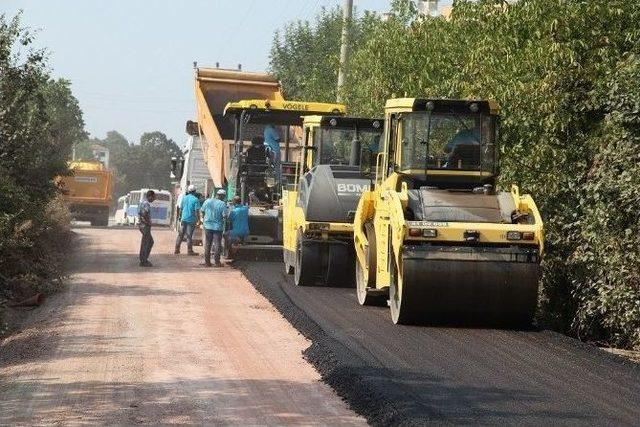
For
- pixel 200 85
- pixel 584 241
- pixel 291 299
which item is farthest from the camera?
pixel 200 85

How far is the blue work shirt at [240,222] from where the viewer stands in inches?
965

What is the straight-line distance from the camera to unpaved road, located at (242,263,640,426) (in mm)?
9547

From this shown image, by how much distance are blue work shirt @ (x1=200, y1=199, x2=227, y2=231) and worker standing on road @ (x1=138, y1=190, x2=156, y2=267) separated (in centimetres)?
116

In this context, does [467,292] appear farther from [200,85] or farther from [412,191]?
[200,85]

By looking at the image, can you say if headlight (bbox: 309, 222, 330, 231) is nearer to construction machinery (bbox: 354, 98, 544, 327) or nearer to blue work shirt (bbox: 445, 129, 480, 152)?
construction machinery (bbox: 354, 98, 544, 327)

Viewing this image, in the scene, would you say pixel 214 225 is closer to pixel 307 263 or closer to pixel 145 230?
pixel 145 230

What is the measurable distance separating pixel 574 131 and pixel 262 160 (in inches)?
386

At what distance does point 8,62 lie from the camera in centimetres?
2319

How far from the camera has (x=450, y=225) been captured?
14.4m

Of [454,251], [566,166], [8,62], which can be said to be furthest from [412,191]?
[8,62]

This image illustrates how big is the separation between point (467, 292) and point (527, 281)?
684 mm

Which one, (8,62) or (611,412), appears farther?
(8,62)

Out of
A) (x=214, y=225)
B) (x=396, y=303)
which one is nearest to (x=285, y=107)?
(x=214, y=225)

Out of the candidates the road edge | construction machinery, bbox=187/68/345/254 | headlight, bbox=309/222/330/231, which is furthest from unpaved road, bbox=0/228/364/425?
construction machinery, bbox=187/68/345/254
